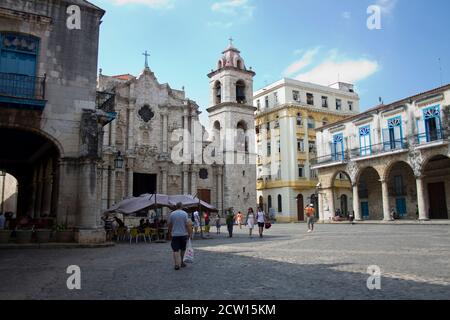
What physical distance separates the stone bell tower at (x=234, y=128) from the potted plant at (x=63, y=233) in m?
26.4

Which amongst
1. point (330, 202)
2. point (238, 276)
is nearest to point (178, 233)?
point (238, 276)

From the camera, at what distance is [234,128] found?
42.6m

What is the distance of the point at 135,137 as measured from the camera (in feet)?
123

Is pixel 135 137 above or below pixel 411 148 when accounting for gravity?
above

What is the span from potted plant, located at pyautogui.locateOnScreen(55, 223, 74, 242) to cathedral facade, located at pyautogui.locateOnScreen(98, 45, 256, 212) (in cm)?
1909

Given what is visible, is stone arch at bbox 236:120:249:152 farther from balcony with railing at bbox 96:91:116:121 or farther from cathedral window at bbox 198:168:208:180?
balcony with railing at bbox 96:91:116:121

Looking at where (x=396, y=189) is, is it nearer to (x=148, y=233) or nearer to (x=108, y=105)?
(x=148, y=233)

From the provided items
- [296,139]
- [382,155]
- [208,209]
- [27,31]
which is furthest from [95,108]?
[296,139]

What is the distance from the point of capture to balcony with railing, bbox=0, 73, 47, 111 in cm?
1386

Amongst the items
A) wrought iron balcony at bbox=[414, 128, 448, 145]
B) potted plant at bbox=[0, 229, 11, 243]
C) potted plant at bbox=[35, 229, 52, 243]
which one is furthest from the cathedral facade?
potted plant at bbox=[0, 229, 11, 243]

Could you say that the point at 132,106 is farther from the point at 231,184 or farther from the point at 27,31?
the point at 27,31

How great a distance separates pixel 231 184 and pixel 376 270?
33378mm

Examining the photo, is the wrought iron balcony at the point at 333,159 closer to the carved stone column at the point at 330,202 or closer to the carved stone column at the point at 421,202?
the carved stone column at the point at 330,202
